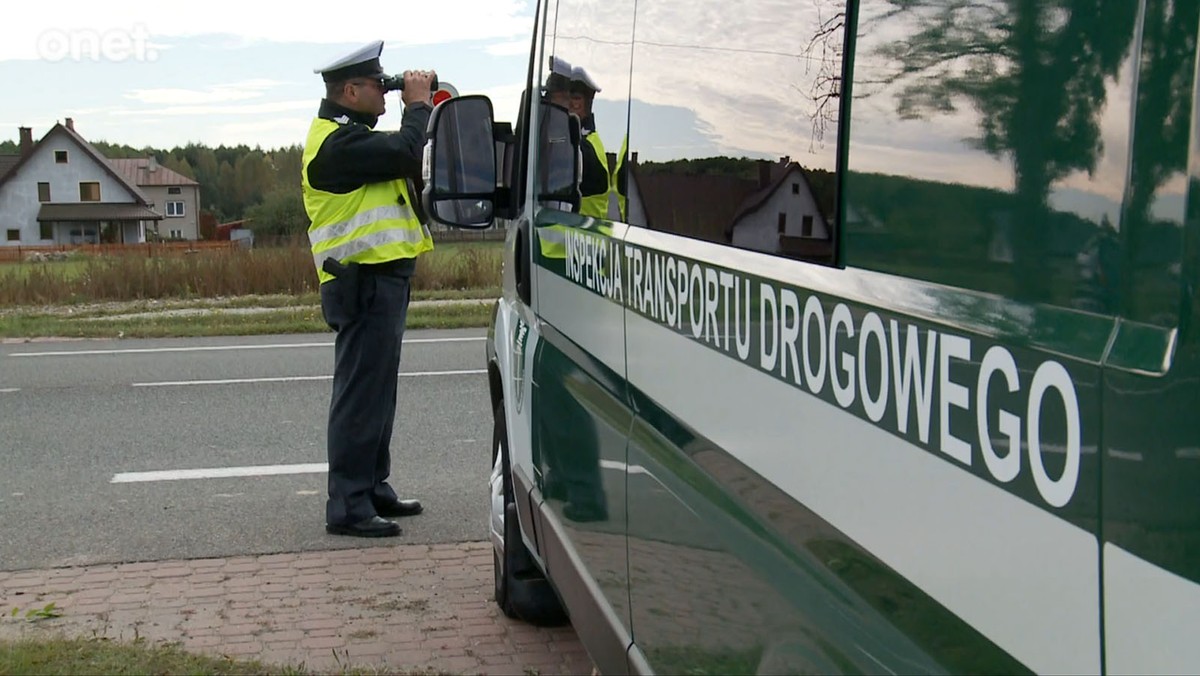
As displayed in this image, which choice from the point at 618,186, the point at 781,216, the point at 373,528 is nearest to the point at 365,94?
the point at 373,528

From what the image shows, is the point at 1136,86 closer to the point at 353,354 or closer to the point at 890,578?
the point at 890,578

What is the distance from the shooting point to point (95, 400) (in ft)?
30.2

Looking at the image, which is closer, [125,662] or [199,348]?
[125,662]

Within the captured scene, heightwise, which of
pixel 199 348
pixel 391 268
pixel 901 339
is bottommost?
pixel 199 348

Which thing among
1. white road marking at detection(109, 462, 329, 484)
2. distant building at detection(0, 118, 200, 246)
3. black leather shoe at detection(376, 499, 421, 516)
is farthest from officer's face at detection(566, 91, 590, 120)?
distant building at detection(0, 118, 200, 246)

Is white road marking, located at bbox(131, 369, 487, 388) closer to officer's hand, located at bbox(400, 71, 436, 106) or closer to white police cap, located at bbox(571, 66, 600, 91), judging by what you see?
officer's hand, located at bbox(400, 71, 436, 106)

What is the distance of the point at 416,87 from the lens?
526 centimetres

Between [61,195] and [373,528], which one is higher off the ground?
[373,528]

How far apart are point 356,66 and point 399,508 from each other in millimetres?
1871

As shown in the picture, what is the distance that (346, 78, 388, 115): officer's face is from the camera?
5.22 metres

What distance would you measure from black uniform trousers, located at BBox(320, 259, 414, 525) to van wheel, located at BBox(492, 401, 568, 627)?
3.36 feet

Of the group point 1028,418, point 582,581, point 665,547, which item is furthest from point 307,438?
point 1028,418

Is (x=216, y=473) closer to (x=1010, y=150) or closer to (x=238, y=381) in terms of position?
(x=238, y=381)

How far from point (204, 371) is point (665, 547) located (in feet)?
29.5
